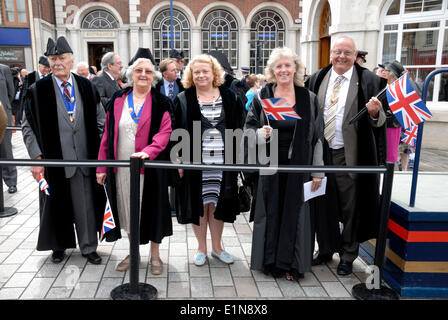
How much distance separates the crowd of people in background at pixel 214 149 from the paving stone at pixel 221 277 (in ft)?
0.47

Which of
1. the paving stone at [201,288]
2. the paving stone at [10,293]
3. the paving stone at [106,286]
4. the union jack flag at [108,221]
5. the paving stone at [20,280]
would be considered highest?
the union jack flag at [108,221]

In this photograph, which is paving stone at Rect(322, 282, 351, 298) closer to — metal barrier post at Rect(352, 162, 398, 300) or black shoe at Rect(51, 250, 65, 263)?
metal barrier post at Rect(352, 162, 398, 300)

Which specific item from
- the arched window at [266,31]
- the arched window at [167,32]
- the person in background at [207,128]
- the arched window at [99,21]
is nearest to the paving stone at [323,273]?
the person in background at [207,128]

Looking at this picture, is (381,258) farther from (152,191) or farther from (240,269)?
(152,191)

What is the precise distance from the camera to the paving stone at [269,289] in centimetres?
310

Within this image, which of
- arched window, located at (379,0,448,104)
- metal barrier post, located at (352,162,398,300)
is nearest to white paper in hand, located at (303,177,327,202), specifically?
metal barrier post, located at (352,162,398,300)

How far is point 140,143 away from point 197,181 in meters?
0.60

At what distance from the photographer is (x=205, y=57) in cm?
338

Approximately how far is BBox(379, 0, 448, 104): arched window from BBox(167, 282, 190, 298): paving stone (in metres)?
7.72

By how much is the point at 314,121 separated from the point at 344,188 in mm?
684

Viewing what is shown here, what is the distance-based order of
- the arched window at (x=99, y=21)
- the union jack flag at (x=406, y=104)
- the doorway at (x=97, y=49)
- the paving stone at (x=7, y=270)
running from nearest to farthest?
the union jack flag at (x=406, y=104) < the paving stone at (x=7, y=270) < the arched window at (x=99, y=21) < the doorway at (x=97, y=49)

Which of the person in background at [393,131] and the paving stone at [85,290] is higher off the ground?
the person in background at [393,131]

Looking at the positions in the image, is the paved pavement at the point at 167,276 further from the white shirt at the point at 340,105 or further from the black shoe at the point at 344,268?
the white shirt at the point at 340,105

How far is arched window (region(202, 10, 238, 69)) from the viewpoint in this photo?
2448cm
